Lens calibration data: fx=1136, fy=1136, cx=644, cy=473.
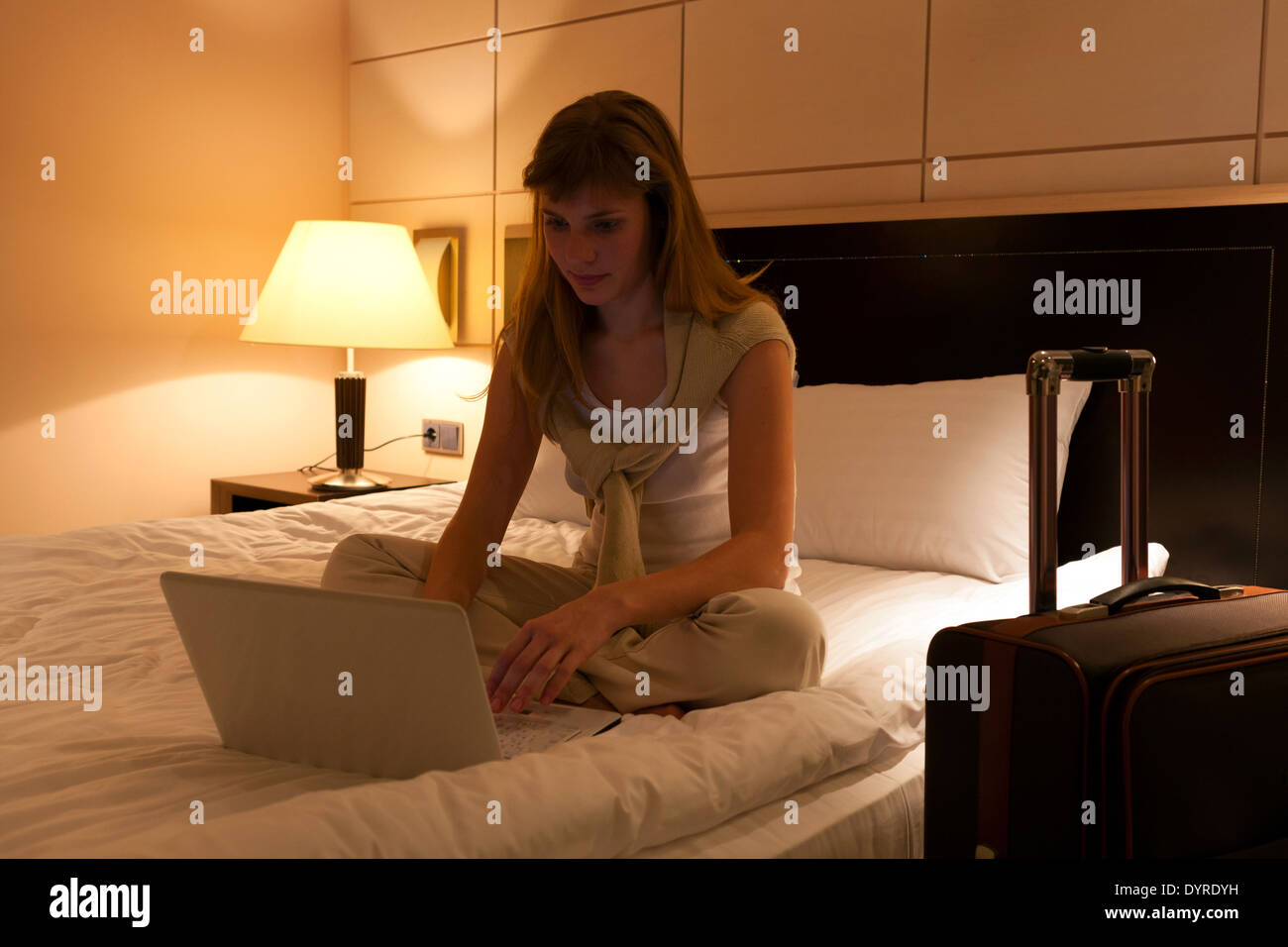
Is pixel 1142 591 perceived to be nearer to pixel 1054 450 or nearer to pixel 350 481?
pixel 1054 450

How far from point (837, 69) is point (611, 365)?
131cm

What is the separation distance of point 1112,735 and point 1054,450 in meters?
0.34

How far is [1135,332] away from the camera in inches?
85.0

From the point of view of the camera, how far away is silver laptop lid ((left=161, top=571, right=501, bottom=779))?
3.18 ft

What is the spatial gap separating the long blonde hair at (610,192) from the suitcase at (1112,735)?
2.26ft

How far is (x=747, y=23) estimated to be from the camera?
2.75 metres

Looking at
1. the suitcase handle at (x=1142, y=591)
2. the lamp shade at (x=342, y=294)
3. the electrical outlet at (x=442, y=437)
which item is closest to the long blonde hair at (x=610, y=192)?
the suitcase handle at (x=1142, y=591)
